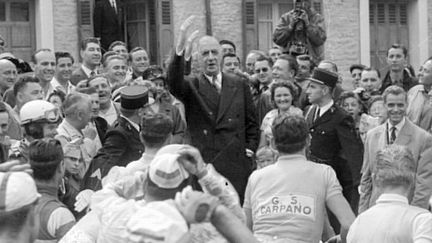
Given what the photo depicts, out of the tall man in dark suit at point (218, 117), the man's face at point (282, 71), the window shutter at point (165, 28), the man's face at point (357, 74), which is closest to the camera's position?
the tall man in dark suit at point (218, 117)

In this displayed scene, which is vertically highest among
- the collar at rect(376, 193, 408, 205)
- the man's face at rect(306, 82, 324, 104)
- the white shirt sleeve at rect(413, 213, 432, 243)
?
the man's face at rect(306, 82, 324, 104)

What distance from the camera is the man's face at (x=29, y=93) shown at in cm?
1086

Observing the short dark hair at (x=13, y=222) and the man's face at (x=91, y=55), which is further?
the man's face at (x=91, y=55)

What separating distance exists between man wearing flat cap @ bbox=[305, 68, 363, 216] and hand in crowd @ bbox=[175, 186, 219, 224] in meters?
5.83

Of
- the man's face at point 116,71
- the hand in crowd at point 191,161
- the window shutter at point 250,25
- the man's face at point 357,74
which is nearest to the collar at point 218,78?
the man's face at point 116,71

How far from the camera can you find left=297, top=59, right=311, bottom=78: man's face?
42.4 ft

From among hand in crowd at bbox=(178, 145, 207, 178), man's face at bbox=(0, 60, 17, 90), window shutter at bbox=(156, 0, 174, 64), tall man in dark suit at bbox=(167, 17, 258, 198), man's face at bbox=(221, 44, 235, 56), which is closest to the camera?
hand in crowd at bbox=(178, 145, 207, 178)

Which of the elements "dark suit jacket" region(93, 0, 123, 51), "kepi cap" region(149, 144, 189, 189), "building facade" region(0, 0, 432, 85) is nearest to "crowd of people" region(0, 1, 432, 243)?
Result: "kepi cap" region(149, 144, 189, 189)

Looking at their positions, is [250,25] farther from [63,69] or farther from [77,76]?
[63,69]

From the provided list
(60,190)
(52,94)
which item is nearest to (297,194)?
(60,190)

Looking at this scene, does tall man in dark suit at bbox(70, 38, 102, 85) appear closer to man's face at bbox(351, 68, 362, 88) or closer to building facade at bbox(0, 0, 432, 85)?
man's face at bbox(351, 68, 362, 88)

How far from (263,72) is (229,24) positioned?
8204mm

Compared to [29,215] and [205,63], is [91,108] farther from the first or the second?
[29,215]

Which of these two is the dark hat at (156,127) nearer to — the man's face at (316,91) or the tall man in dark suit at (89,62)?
the man's face at (316,91)
